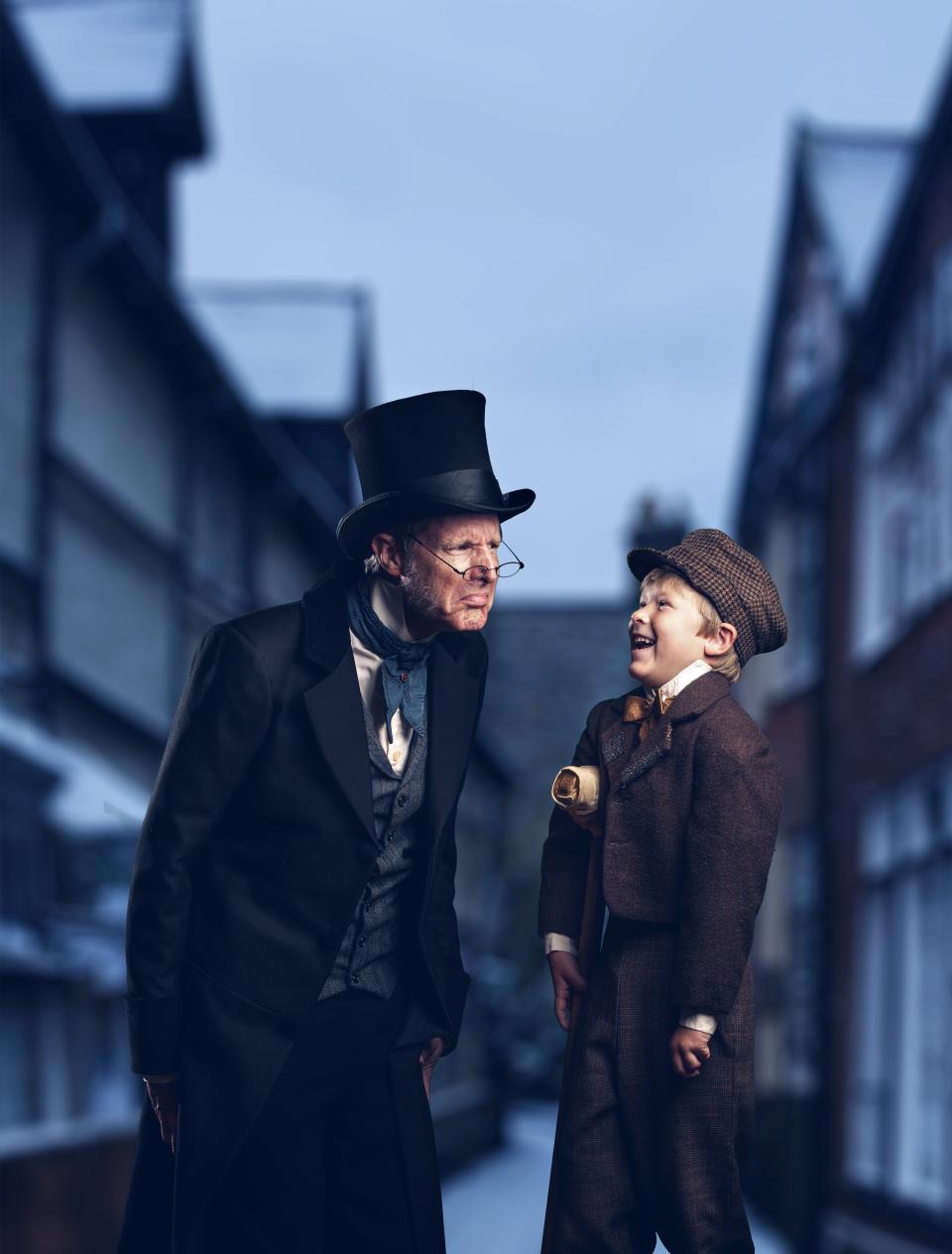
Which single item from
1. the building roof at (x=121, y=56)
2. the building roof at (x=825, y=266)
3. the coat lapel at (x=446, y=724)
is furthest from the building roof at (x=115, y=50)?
the coat lapel at (x=446, y=724)

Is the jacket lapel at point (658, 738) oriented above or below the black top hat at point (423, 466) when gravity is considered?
below

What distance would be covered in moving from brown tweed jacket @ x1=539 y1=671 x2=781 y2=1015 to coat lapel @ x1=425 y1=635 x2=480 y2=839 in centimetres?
22

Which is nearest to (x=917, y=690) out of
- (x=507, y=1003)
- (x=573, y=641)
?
(x=507, y=1003)

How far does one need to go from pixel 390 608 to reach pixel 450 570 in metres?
0.16

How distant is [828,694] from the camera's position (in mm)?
14484

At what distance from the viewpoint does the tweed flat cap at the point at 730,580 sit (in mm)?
2541

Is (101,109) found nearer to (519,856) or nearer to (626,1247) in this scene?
(626,1247)

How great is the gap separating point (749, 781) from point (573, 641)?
36845mm

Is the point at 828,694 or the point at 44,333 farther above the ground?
the point at 44,333

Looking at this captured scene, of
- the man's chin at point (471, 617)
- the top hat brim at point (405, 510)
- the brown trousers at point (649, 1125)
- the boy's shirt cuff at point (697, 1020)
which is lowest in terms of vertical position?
the brown trousers at point (649, 1125)

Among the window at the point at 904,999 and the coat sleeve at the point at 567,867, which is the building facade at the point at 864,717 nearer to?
the window at the point at 904,999

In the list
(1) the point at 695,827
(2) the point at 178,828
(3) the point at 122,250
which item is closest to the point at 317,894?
(2) the point at 178,828

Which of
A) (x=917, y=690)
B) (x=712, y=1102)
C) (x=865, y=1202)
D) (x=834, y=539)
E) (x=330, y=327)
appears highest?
(x=330, y=327)

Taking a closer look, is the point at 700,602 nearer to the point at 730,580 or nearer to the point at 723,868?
the point at 730,580
